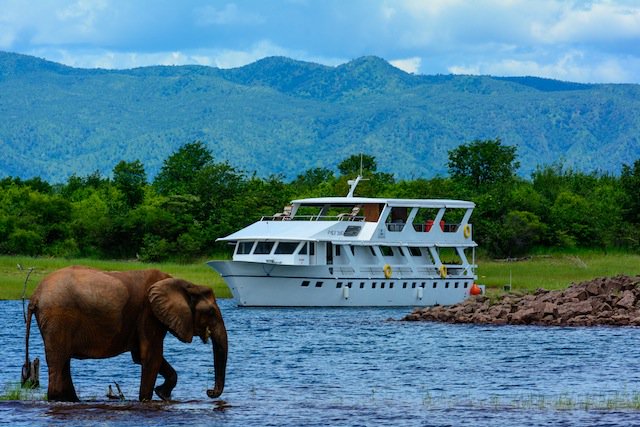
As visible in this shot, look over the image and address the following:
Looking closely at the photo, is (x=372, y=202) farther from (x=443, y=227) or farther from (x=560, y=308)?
(x=560, y=308)

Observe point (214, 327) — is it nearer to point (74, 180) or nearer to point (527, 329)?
point (527, 329)

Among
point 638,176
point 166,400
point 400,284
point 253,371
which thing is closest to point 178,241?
point 400,284

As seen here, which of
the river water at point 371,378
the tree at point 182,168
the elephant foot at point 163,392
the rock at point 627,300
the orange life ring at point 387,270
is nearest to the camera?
the river water at point 371,378

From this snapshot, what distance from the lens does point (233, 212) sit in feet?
256

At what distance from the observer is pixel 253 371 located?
109 feet

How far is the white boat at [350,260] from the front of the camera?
5681 centimetres

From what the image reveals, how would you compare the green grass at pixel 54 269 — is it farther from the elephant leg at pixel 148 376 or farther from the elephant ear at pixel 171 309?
the elephant ear at pixel 171 309

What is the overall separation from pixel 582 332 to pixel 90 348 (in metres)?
25.2

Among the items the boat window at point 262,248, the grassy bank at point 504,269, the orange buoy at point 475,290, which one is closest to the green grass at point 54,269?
the grassy bank at point 504,269

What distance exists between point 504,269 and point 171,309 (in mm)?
50785

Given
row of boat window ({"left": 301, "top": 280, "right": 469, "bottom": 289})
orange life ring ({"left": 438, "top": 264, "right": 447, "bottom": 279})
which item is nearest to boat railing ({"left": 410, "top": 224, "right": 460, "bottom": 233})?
orange life ring ({"left": 438, "top": 264, "right": 447, "bottom": 279})

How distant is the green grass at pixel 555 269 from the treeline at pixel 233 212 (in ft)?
7.98

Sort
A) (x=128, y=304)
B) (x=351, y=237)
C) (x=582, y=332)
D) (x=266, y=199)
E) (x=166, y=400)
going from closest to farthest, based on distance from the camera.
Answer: (x=128, y=304) → (x=166, y=400) → (x=582, y=332) → (x=351, y=237) → (x=266, y=199)

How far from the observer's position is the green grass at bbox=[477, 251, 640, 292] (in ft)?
215
